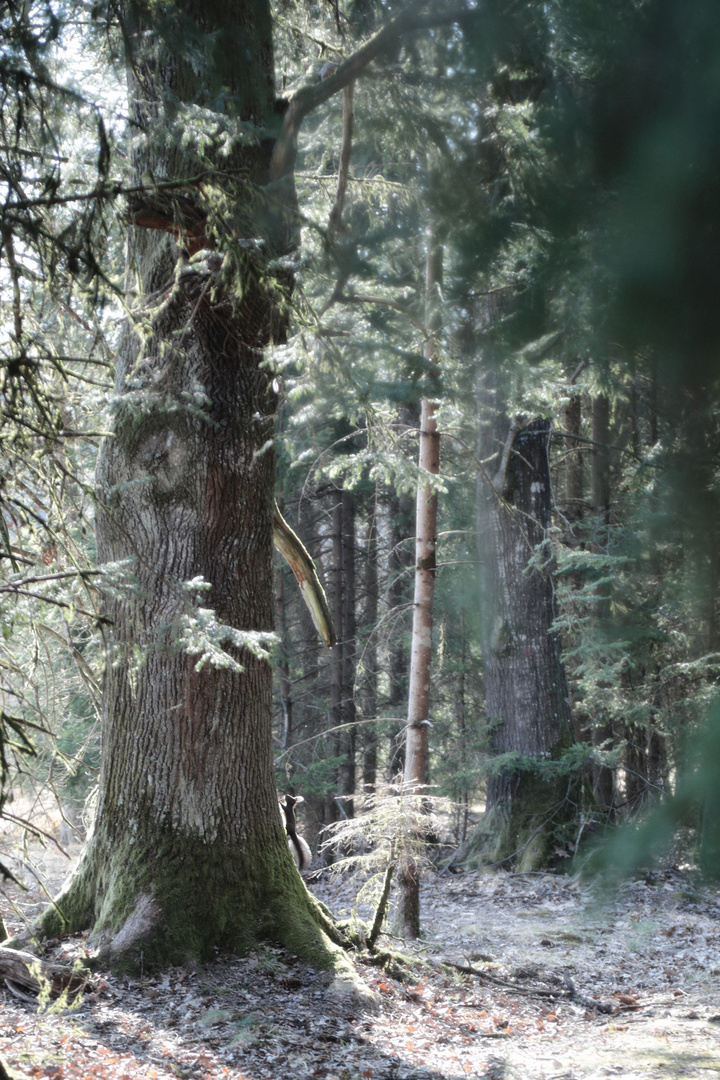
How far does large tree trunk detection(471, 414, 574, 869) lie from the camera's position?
10766mm

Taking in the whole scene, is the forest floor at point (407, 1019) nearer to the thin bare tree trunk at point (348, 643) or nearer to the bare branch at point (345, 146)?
the bare branch at point (345, 146)

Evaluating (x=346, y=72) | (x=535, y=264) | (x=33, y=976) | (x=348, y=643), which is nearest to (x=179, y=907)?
(x=33, y=976)

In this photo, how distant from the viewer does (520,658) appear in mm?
11344

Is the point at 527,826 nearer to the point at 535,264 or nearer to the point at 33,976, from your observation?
the point at 33,976

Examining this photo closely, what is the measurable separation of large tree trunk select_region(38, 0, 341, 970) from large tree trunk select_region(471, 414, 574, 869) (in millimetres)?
5151

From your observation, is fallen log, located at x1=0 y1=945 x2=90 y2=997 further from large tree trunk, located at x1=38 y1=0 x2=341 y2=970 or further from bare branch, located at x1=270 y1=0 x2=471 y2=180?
bare branch, located at x1=270 y1=0 x2=471 y2=180

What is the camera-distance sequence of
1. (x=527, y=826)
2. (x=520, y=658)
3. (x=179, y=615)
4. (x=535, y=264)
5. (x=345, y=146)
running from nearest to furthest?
(x=535, y=264)
(x=179, y=615)
(x=345, y=146)
(x=527, y=826)
(x=520, y=658)

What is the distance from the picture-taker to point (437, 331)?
3.05 m

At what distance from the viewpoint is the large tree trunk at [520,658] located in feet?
35.3

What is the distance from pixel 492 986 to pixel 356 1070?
232 cm

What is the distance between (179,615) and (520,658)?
278 inches

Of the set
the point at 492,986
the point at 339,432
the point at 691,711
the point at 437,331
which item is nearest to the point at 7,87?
the point at 437,331

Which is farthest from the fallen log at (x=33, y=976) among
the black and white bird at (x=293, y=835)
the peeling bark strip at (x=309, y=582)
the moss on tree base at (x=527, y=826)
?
the moss on tree base at (x=527, y=826)

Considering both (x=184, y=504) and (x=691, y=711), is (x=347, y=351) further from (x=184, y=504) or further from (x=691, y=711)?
(x=691, y=711)
